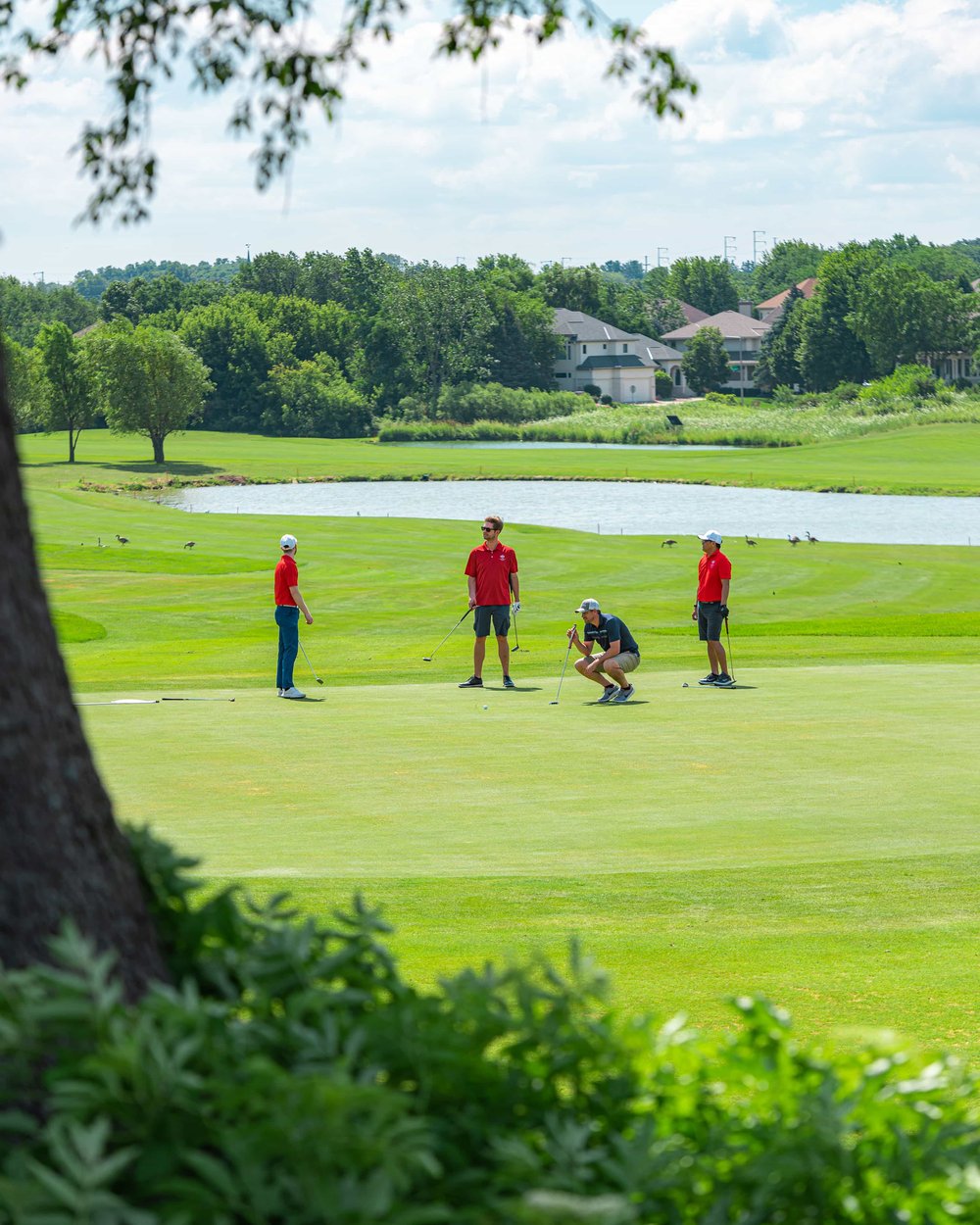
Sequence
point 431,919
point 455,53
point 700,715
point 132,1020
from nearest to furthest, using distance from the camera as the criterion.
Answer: point 132,1020
point 455,53
point 431,919
point 700,715

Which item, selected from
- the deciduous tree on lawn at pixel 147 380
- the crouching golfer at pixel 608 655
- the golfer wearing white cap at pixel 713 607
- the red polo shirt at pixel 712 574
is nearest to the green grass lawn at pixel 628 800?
the crouching golfer at pixel 608 655

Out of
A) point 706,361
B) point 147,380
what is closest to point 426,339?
point 706,361

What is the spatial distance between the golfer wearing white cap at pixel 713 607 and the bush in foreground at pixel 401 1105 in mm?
17445

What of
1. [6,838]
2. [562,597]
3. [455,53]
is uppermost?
[455,53]

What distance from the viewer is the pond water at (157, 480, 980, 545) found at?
208ft

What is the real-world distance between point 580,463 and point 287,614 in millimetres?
90131

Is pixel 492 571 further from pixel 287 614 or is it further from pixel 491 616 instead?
pixel 287 614

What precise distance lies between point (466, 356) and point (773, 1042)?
164 m

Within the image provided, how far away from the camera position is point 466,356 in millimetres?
165250

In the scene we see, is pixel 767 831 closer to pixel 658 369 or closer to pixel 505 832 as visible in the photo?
pixel 505 832

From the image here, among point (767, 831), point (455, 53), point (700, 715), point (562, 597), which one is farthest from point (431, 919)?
point (562, 597)

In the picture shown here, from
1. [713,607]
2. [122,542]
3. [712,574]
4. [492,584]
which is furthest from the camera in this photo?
[122,542]

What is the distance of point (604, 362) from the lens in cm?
17800

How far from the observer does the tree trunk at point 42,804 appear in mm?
3490
